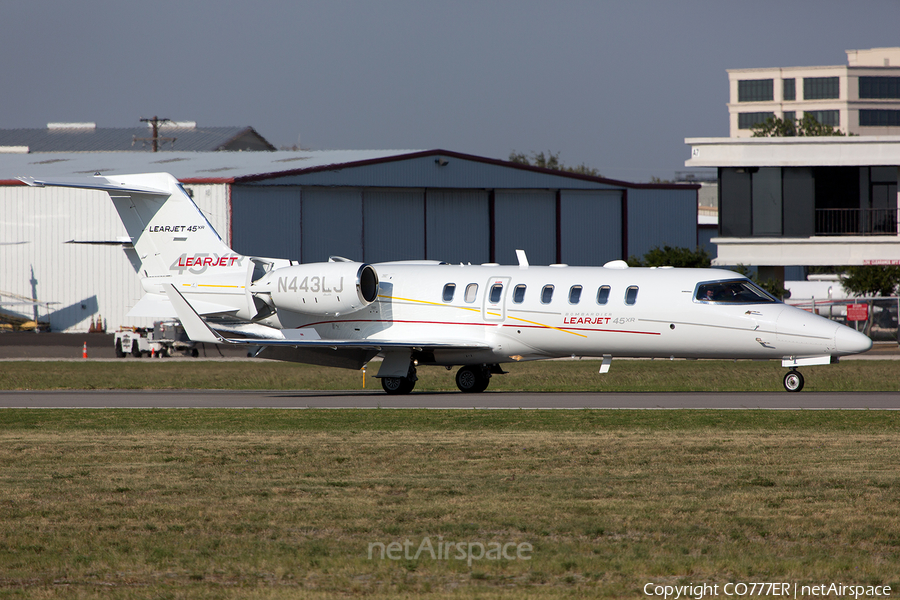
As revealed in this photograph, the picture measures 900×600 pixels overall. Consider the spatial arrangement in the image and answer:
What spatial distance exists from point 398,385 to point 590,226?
40.1 meters

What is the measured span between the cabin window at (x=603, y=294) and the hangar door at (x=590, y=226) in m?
38.7

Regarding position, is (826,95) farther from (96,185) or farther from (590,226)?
(96,185)

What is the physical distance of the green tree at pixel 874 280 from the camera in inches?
2088

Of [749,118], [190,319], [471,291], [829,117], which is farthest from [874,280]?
[749,118]

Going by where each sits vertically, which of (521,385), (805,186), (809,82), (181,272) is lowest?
(521,385)

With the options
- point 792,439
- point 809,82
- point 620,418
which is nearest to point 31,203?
point 620,418

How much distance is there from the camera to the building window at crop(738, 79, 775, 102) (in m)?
153

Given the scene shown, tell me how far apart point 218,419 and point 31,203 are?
133ft

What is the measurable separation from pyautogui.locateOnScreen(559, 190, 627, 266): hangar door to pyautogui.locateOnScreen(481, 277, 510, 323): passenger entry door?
125ft

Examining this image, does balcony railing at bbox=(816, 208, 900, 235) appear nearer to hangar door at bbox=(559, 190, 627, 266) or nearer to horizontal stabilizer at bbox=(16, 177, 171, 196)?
hangar door at bbox=(559, 190, 627, 266)

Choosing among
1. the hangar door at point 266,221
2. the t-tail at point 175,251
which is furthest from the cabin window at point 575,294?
the hangar door at point 266,221

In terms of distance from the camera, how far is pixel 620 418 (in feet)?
61.1

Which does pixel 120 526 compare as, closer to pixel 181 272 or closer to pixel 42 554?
pixel 42 554

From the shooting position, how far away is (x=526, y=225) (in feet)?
205
